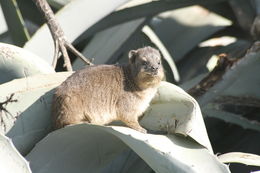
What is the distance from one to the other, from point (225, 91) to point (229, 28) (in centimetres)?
180

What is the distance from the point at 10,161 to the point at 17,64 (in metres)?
0.75

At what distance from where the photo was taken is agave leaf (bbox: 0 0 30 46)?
3.71m

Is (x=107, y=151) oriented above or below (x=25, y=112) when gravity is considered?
below

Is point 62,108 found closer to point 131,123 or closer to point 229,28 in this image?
point 131,123

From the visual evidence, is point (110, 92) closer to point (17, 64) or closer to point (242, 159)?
point (17, 64)

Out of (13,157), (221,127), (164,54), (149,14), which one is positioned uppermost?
(13,157)

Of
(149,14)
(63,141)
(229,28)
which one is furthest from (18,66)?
(229,28)

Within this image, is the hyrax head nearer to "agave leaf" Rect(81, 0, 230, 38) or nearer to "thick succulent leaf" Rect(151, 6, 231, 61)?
"agave leaf" Rect(81, 0, 230, 38)

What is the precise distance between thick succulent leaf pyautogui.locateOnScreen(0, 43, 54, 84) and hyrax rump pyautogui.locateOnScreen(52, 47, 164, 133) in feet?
0.41

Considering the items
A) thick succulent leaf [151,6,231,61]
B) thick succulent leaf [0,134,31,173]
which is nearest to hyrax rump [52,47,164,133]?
thick succulent leaf [0,134,31,173]

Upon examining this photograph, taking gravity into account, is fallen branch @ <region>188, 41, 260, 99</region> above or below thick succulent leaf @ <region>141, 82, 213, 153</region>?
below

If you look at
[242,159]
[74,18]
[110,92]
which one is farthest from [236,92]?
[242,159]

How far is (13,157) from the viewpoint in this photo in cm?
213

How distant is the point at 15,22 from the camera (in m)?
3.78
